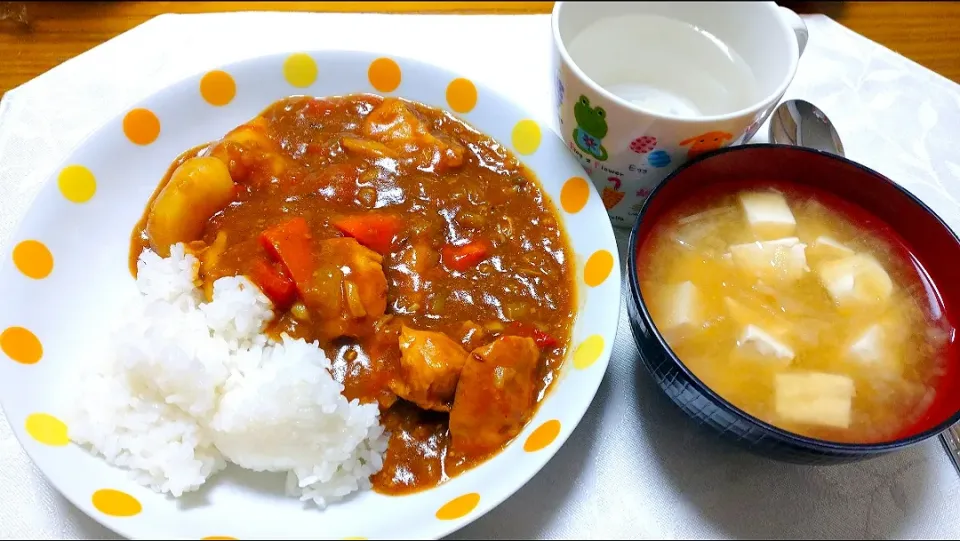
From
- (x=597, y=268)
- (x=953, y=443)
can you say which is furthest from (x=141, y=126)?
(x=953, y=443)

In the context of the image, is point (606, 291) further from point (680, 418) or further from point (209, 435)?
point (209, 435)

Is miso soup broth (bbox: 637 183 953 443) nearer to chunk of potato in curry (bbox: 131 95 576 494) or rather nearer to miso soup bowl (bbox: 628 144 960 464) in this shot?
miso soup bowl (bbox: 628 144 960 464)

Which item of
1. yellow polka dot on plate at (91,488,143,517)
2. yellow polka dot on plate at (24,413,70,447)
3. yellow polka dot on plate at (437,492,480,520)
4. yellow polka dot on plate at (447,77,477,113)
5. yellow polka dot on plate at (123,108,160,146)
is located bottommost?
yellow polka dot on plate at (437,492,480,520)

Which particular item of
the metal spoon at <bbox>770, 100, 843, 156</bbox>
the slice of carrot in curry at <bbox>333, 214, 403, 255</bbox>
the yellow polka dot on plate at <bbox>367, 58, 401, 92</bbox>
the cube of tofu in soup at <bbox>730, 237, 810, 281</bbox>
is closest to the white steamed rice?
the slice of carrot in curry at <bbox>333, 214, 403, 255</bbox>

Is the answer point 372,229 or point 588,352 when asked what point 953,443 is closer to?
point 588,352

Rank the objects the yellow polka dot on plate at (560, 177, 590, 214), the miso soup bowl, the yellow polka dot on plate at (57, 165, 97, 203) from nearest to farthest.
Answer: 1. the miso soup bowl
2. the yellow polka dot on plate at (57, 165, 97, 203)
3. the yellow polka dot on plate at (560, 177, 590, 214)

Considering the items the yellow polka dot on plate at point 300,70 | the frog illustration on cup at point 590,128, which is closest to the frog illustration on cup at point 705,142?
the frog illustration on cup at point 590,128
